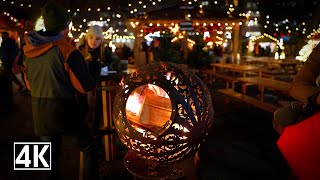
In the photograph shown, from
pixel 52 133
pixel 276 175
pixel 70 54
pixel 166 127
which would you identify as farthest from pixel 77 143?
pixel 276 175

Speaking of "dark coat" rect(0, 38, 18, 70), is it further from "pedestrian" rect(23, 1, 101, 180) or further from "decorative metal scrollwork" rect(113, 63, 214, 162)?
"decorative metal scrollwork" rect(113, 63, 214, 162)

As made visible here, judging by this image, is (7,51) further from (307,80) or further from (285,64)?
(285,64)

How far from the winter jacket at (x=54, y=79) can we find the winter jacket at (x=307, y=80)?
5.42 ft

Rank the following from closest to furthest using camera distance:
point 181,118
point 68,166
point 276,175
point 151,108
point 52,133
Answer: point 181,118, point 151,108, point 52,133, point 276,175, point 68,166

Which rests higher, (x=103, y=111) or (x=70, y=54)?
(x=70, y=54)

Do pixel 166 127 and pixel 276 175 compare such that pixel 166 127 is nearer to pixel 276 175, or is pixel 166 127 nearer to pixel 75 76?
pixel 75 76

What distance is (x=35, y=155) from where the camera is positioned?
3.18 metres

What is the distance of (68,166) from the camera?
417cm

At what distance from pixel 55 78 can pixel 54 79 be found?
12 mm

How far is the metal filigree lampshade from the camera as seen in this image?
2.21 meters

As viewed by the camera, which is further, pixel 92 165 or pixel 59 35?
pixel 92 165

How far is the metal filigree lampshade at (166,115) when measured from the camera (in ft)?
7.27

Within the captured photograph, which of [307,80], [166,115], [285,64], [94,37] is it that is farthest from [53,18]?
[285,64]

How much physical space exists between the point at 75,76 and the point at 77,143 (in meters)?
0.65
